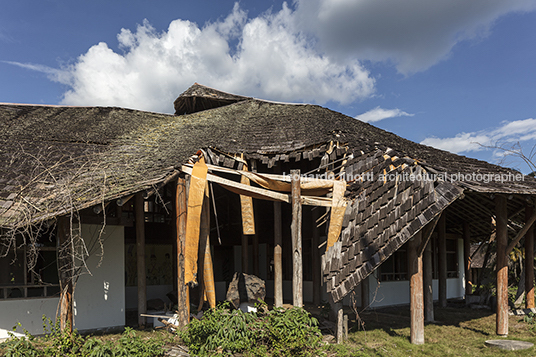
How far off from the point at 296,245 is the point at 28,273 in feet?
18.2

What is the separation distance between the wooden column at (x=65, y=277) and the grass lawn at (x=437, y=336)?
15.6 feet

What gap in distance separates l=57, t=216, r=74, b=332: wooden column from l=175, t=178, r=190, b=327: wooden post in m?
1.95

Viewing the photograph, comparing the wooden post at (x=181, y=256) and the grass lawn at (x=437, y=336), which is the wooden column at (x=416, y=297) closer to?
the grass lawn at (x=437, y=336)

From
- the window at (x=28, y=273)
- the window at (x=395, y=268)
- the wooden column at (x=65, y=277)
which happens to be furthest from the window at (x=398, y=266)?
the window at (x=28, y=273)

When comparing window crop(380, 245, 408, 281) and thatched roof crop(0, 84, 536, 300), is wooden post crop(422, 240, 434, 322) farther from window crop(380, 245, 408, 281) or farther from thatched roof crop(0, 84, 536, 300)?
window crop(380, 245, 408, 281)

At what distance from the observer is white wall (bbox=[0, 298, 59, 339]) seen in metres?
8.30

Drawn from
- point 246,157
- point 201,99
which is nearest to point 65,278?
point 246,157

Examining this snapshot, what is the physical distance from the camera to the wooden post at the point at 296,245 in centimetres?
787

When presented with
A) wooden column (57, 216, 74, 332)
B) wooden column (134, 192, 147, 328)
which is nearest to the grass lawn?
wooden column (134, 192, 147, 328)

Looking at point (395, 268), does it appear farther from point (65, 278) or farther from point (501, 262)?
point (65, 278)

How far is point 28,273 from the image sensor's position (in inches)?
343

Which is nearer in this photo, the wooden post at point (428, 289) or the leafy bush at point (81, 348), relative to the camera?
the leafy bush at point (81, 348)

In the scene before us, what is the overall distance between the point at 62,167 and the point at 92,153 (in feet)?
5.21

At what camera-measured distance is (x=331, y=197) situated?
8734 mm
